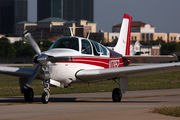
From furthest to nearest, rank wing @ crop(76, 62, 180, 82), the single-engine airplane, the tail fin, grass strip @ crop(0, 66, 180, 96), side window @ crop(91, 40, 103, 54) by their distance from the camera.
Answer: grass strip @ crop(0, 66, 180, 96), the tail fin, side window @ crop(91, 40, 103, 54), wing @ crop(76, 62, 180, 82), the single-engine airplane

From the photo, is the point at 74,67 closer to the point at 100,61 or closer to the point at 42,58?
the point at 42,58

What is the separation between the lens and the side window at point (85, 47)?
17141 millimetres

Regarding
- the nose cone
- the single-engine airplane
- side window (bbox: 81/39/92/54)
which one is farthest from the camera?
side window (bbox: 81/39/92/54)

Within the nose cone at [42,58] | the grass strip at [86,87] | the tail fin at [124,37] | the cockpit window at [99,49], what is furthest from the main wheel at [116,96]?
the grass strip at [86,87]

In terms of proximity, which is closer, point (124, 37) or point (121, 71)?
point (121, 71)

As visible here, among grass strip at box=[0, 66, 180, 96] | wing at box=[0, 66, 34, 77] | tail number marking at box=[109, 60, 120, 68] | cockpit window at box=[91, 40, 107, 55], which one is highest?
cockpit window at box=[91, 40, 107, 55]

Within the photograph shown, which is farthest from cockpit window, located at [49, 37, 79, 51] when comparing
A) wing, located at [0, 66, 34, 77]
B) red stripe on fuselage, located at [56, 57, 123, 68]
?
wing, located at [0, 66, 34, 77]

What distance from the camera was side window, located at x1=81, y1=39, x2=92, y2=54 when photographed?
17141mm

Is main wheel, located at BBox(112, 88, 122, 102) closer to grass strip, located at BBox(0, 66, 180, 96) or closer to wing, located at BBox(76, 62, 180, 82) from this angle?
wing, located at BBox(76, 62, 180, 82)

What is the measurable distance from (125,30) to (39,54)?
7968mm

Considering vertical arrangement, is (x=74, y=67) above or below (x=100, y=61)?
below

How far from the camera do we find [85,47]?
17.3 meters

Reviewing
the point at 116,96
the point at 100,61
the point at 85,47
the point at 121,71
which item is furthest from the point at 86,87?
the point at 121,71
